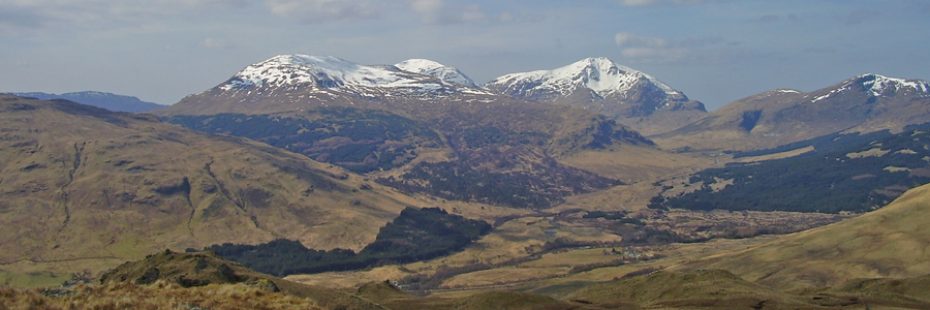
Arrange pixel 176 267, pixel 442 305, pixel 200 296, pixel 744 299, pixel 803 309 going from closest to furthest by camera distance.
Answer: pixel 200 296 → pixel 803 309 → pixel 744 299 → pixel 442 305 → pixel 176 267

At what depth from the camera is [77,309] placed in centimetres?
4809

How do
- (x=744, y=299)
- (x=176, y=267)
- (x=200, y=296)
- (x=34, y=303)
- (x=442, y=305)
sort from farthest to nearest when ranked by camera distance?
(x=176, y=267), (x=442, y=305), (x=744, y=299), (x=200, y=296), (x=34, y=303)

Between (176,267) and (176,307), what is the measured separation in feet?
418

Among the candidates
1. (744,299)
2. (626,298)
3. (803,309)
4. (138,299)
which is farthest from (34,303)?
(626,298)

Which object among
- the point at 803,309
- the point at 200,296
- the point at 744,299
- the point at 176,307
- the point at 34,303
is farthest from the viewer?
the point at 744,299

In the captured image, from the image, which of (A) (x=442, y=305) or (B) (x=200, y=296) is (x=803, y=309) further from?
(B) (x=200, y=296)

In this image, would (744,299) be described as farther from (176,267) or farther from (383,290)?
(176,267)

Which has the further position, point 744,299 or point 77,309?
point 744,299

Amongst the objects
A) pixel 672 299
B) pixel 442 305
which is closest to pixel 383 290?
pixel 442 305

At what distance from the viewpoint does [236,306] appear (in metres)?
55.2

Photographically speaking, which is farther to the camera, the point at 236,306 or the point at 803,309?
the point at 803,309

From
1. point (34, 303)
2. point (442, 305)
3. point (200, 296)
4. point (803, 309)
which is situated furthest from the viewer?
point (442, 305)

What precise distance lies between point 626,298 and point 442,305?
131 feet

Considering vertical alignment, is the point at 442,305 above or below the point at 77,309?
below
